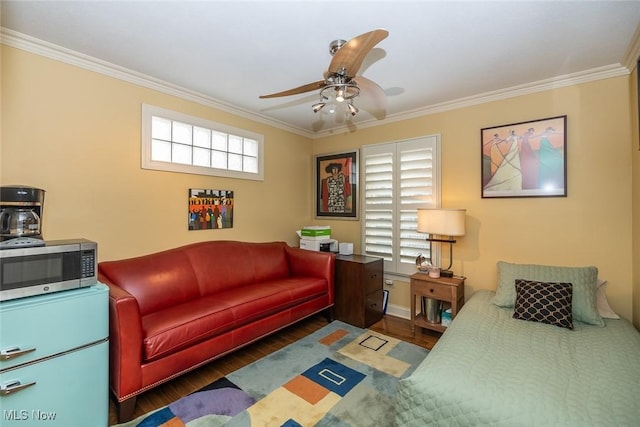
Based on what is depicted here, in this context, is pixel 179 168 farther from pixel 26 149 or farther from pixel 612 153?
pixel 612 153

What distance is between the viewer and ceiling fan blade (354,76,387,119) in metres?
2.00

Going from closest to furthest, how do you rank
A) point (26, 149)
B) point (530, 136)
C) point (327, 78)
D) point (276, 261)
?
point (327, 78) → point (26, 149) → point (530, 136) → point (276, 261)

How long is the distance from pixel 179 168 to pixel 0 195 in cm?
135

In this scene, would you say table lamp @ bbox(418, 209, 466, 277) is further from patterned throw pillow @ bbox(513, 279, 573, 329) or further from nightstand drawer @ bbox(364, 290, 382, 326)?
nightstand drawer @ bbox(364, 290, 382, 326)

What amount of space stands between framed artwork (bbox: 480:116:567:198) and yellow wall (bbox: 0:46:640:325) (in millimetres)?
70

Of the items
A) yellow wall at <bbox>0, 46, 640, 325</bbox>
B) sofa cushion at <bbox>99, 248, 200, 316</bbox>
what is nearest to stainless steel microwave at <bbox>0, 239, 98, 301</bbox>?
sofa cushion at <bbox>99, 248, 200, 316</bbox>

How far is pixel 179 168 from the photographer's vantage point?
2.88 meters

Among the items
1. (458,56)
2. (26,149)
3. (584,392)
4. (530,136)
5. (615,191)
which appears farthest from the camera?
(530,136)

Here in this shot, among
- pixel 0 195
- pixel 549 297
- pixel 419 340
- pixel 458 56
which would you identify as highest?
pixel 458 56

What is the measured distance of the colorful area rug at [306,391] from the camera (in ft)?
5.78

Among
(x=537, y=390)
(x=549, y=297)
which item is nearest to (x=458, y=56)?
(x=549, y=297)

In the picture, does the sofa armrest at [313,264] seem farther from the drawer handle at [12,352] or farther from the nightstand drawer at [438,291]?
the drawer handle at [12,352]

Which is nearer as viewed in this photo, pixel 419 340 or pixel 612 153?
pixel 612 153

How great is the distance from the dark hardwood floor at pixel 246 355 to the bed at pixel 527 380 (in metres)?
1.15
